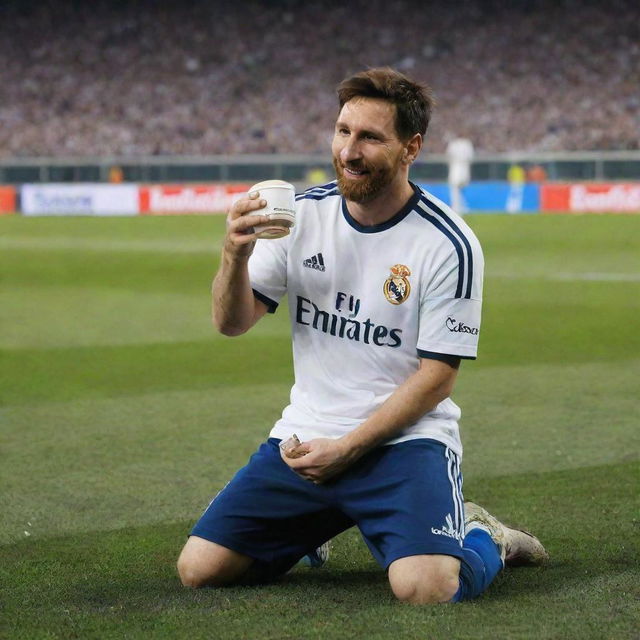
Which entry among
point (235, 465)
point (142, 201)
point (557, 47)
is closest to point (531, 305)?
point (235, 465)

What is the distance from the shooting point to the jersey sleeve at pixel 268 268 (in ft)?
14.4

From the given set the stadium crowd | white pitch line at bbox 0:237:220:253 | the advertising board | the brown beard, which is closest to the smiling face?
the brown beard

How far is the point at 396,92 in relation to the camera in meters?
4.07

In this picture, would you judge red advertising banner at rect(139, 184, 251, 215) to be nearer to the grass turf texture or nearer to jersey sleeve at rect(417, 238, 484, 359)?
the grass turf texture

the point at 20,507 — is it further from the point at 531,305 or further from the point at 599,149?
the point at 599,149

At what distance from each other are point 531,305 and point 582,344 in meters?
2.58

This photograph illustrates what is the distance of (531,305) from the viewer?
1307 centimetres

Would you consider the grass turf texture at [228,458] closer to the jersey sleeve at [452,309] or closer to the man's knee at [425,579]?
the man's knee at [425,579]

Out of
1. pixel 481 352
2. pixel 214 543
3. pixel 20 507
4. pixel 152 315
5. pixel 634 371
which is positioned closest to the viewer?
pixel 214 543

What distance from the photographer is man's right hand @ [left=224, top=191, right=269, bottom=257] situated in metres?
3.78

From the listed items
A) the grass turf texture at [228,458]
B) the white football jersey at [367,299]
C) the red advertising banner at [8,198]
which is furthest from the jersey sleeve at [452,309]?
the red advertising banner at [8,198]

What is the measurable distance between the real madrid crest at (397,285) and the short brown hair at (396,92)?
46 cm

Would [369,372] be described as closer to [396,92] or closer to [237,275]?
[237,275]

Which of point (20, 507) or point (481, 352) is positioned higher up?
point (20, 507)
